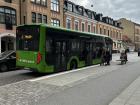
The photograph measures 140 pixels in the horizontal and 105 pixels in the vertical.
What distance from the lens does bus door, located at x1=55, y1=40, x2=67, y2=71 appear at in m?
17.0

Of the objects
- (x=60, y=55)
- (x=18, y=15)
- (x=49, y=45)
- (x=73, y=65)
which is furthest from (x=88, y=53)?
(x=18, y=15)

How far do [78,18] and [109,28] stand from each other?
2031cm

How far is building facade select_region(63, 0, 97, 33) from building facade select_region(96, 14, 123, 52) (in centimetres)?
312

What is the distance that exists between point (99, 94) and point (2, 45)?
2607 cm

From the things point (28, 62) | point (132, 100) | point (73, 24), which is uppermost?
point (73, 24)

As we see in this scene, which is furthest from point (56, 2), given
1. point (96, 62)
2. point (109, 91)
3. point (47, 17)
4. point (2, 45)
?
point (109, 91)

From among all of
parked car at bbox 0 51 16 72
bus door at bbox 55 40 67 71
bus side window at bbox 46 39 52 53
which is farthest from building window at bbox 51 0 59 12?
bus side window at bbox 46 39 52 53

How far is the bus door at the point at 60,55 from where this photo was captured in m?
17.0

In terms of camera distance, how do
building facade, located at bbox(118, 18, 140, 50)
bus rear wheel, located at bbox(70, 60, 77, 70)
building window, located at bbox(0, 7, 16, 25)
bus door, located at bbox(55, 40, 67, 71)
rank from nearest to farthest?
bus door, located at bbox(55, 40, 67, 71), bus rear wheel, located at bbox(70, 60, 77, 70), building window, located at bbox(0, 7, 16, 25), building facade, located at bbox(118, 18, 140, 50)

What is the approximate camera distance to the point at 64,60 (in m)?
18.0

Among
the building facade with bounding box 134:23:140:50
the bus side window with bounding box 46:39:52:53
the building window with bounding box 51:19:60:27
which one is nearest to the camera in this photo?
the bus side window with bounding box 46:39:52:53

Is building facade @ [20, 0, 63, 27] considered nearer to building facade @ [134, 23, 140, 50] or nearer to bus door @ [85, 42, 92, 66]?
bus door @ [85, 42, 92, 66]

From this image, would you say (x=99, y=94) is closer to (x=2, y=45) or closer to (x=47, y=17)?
(x=2, y=45)

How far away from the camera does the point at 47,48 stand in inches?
631
